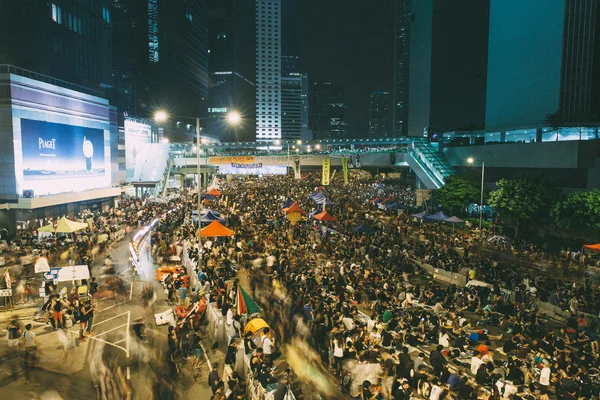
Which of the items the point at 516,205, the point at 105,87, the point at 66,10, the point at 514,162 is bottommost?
the point at 516,205

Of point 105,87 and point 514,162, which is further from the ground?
point 105,87

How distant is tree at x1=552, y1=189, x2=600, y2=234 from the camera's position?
85.9 ft

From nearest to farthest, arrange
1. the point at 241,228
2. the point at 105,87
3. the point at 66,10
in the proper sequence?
the point at 241,228
the point at 66,10
the point at 105,87

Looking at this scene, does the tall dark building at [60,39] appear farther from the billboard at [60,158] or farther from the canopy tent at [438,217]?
the canopy tent at [438,217]

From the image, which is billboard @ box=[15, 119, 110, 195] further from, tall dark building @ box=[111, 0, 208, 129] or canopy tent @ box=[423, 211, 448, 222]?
tall dark building @ box=[111, 0, 208, 129]

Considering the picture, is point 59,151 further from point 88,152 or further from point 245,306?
point 245,306

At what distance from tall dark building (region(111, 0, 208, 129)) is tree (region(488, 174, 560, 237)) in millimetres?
77062

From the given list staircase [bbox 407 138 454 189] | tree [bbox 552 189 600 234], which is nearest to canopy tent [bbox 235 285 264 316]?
tree [bbox 552 189 600 234]

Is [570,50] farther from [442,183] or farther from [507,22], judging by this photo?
[442,183]

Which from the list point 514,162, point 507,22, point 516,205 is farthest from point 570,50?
point 516,205

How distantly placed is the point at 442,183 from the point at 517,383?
36.7m

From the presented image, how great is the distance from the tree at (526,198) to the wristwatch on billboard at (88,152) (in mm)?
36457

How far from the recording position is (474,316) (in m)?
16.1

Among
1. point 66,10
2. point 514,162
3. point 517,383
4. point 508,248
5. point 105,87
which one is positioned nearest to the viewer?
point 517,383
